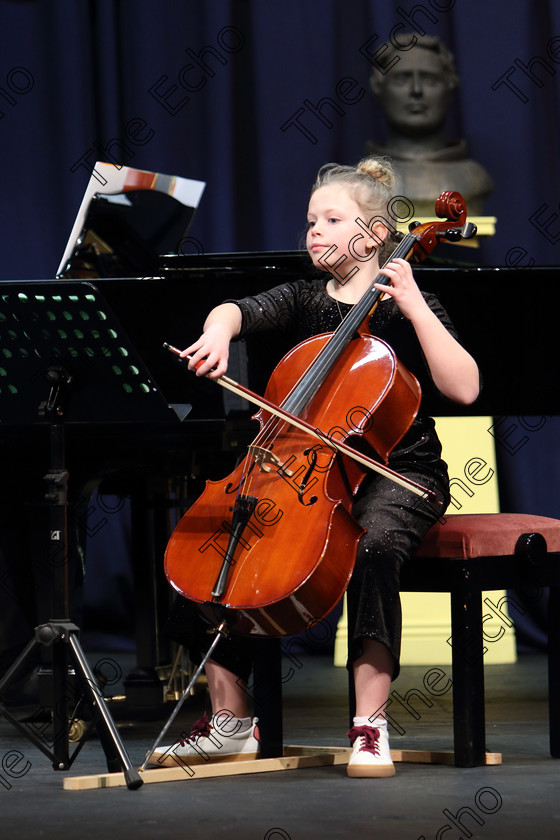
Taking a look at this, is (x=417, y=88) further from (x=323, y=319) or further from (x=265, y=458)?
(x=265, y=458)

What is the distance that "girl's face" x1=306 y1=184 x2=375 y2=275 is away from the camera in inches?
91.8

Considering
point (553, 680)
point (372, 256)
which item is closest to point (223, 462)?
point (372, 256)

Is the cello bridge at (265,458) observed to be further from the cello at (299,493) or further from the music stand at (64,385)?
the music stand at (64,385)

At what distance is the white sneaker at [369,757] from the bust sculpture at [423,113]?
2.05m

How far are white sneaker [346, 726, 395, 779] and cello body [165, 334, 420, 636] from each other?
0.22 meters

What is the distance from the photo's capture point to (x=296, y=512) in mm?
1977

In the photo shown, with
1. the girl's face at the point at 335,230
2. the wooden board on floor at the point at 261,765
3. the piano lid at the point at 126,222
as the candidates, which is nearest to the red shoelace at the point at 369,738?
the wooden board on floor at the point at 261,765

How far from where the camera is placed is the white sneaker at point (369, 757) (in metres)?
2.04

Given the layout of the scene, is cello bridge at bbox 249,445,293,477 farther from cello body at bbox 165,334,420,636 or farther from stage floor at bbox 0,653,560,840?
stage floor at bbox 0,653,560,840

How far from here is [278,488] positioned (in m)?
2.02

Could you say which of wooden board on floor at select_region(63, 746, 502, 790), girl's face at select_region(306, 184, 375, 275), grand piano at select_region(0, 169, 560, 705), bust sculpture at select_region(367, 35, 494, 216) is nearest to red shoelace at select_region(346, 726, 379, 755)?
Answer: wooden board on floor at select_region(63, 746, 502, 790)

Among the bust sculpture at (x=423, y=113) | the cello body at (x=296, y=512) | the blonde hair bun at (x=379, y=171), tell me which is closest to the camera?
the cello body at (x=296, y=512)

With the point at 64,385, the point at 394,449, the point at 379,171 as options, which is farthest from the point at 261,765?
the point at 379,171

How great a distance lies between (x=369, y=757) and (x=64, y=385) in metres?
0.79
